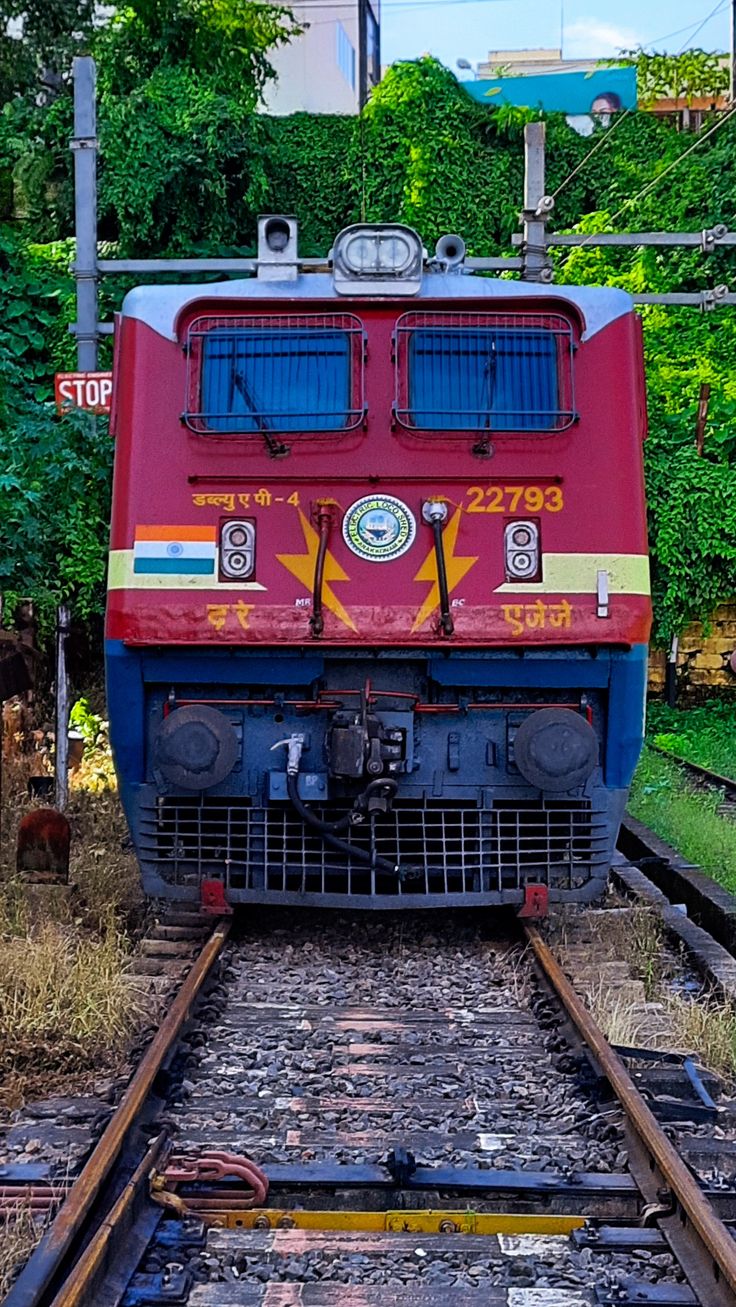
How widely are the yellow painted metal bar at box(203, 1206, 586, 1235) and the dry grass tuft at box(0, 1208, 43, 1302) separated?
0.49 meters

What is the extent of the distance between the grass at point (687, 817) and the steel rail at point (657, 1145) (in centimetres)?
341

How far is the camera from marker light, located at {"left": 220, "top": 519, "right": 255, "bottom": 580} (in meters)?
6.96

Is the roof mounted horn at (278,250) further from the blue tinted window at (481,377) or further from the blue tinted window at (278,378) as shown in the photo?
the blue tinted window at (481,377)

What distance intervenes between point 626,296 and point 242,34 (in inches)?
680

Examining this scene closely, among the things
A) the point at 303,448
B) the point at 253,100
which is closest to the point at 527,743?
the point at 303,448

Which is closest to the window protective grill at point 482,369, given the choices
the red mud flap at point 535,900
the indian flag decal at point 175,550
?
the indian flag decal at point 175,550

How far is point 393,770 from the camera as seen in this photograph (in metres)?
6.86

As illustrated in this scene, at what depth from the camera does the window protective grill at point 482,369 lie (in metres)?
7.10

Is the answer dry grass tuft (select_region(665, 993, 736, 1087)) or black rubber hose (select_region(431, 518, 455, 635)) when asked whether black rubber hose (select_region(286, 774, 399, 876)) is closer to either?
black rubber hose (select_region(431, 518, 455, 635))

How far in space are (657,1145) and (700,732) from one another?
50.3ft

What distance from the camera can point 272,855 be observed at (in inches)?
287

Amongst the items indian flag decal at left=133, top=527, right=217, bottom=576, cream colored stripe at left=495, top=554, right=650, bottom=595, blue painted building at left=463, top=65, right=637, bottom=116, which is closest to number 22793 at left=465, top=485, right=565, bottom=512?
cream colored stripe at left=495, top=554, right=650, bottom=595

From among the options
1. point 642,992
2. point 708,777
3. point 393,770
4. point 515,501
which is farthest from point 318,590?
point 708,777

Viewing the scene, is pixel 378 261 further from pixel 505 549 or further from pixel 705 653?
pixel 705 653
